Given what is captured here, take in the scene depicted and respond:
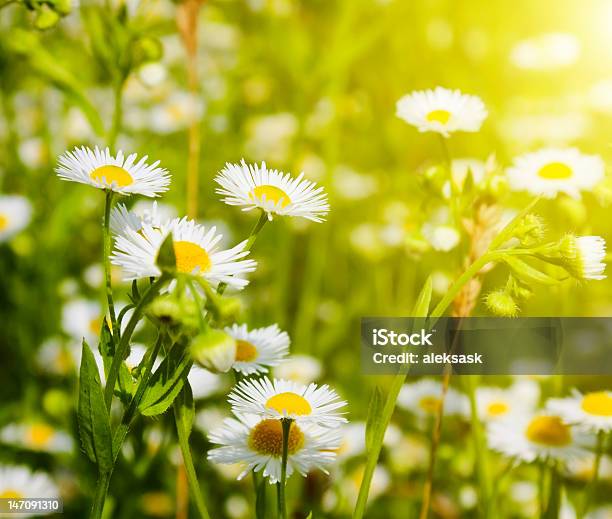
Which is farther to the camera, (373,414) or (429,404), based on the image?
(429,404)

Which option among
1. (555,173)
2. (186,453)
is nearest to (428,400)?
(555,173)

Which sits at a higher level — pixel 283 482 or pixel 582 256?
pixel 582 256

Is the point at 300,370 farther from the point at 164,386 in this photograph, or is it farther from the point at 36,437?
the point at 164,386

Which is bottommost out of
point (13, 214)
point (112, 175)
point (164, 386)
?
point (164, 386)

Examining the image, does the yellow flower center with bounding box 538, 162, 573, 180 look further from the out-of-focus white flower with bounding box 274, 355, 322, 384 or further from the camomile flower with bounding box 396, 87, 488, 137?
the out-of-focus white flower with bounding box 274, 355, 322, 384

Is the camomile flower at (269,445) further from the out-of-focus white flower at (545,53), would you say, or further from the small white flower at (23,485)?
the out-of-focus white flower at (545,53)

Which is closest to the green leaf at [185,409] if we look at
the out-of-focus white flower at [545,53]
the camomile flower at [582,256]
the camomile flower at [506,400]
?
the camomile flower at [582,256]

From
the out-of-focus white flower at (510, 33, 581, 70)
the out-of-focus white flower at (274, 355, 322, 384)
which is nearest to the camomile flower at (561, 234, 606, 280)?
the out-of-focus white flower at (274, 355, 322, 384)
